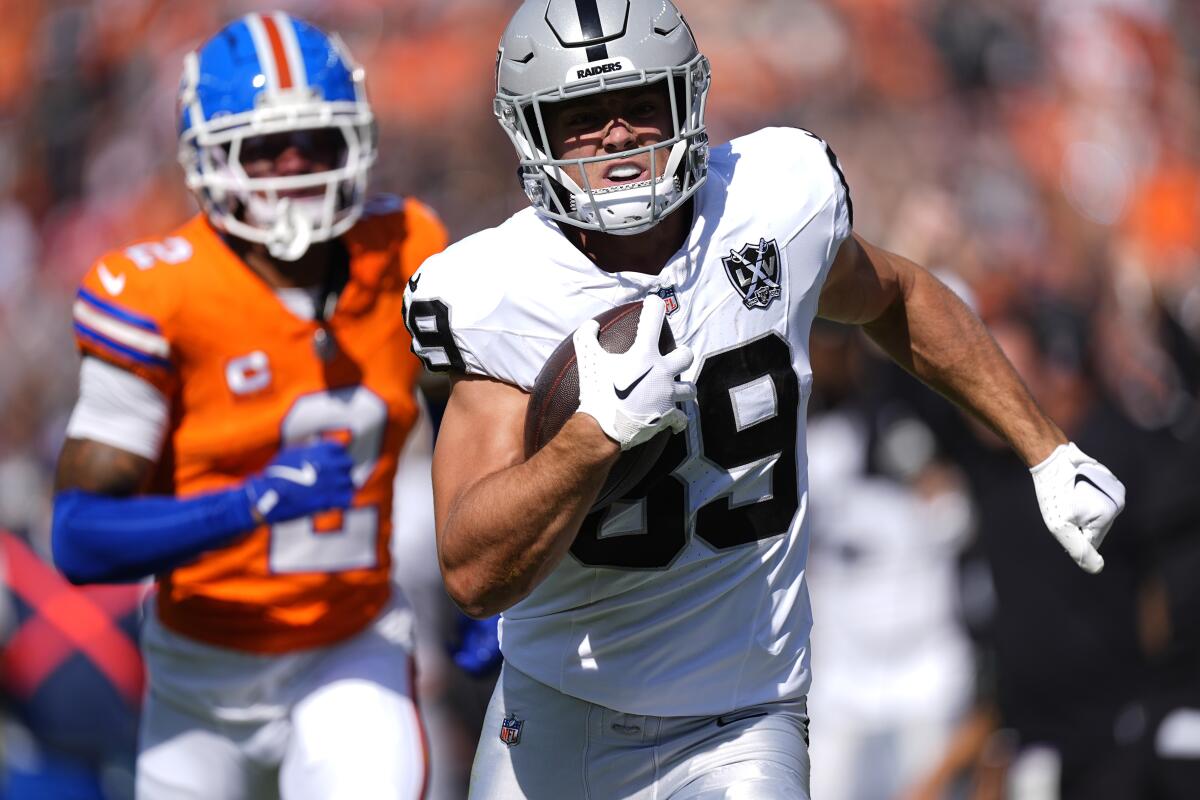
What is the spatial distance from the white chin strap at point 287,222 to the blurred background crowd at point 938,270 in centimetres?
149

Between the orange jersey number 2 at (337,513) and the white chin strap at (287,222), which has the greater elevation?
the white chin strap at (287,222)

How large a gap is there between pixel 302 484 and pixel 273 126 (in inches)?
34.5

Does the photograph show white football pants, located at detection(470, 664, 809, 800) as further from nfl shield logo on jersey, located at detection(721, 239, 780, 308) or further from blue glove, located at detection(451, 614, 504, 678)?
blue glove, located at detection(451, 614, 504, 678)

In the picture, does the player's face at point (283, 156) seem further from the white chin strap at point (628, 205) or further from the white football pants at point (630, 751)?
the white football pants at point (630, 751)

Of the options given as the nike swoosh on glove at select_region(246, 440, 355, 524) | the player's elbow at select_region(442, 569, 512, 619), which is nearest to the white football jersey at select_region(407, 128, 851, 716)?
the player's elbow at select_region(442, 569, 512, 619)

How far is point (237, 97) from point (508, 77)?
3.77 ft

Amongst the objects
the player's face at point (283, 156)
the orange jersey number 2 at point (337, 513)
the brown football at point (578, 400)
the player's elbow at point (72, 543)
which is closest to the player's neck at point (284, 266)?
the player's face at point (283, 156)

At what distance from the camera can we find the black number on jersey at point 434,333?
286cm

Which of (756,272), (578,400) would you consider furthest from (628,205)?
(578,400)

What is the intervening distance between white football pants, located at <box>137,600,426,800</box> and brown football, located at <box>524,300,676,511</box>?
1.23 meters

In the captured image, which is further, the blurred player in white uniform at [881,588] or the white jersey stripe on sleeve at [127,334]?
the blurred player in white uniform at [881,588]

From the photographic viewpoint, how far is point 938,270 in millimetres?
6242

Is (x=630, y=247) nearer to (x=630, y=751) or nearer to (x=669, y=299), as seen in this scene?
(x=669, y=299)

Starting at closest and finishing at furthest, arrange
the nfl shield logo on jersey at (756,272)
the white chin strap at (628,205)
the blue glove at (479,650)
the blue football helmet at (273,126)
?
1. the white chin strap at (628,205)
2. the nfl shield logo on jersey at (756,272)
3. the blue football helmet at (273,126)
4. the blue glove at (479,650)
